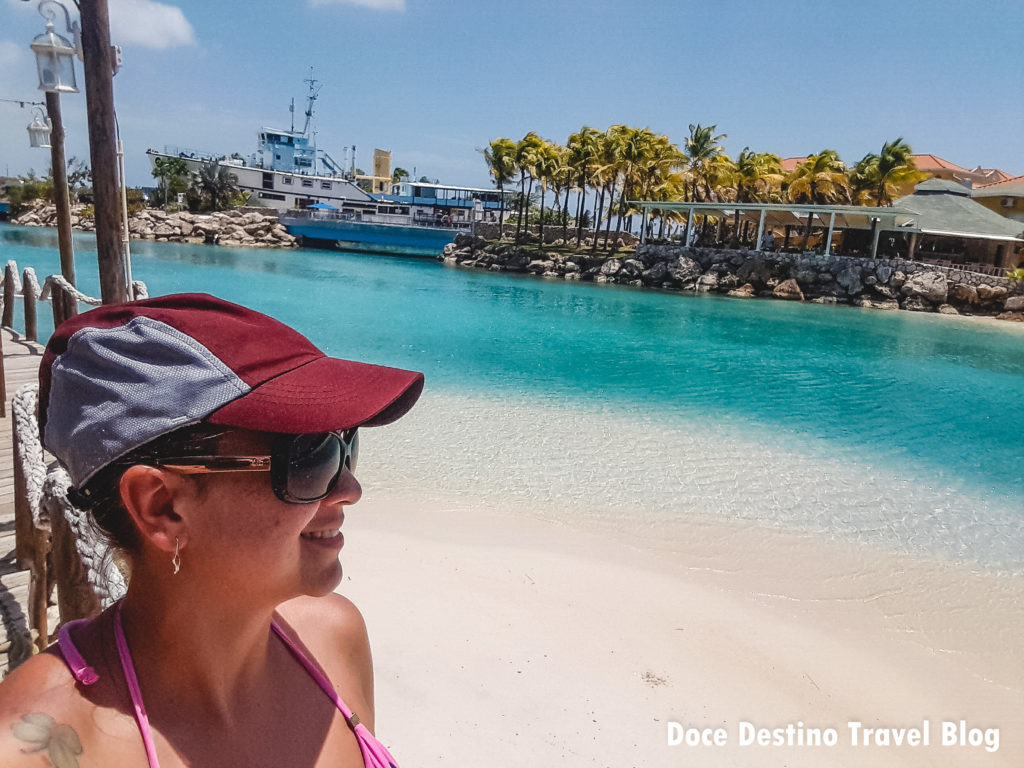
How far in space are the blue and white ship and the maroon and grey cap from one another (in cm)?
6058

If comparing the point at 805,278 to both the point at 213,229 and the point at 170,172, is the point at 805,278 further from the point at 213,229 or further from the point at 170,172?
the point at 170,172

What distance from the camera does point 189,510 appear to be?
3.32ft

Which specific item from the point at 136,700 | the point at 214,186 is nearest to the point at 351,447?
the point at 136,700

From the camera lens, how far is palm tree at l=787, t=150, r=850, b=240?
139 feet

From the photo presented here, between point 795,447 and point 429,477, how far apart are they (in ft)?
20.5

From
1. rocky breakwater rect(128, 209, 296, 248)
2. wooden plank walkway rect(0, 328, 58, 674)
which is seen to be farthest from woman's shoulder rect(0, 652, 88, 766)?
rocky breakwater rect(128, 209, 296, 248)

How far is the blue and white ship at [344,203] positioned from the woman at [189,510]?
6057 cm

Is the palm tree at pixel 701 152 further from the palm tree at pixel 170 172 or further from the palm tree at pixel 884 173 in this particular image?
the palm tree at pixel 170 172

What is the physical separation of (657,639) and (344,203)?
71.8 meters

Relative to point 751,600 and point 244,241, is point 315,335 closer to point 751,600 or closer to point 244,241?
point 751,600

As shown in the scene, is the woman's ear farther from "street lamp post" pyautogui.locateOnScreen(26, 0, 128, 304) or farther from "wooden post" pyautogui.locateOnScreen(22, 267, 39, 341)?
"wooden post" pyautogui.locateOnScreen(22, 267, 39, 341)

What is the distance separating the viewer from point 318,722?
1255mm

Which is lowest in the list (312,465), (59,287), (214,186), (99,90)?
(59,287)

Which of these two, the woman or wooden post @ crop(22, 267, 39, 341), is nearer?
the woman
